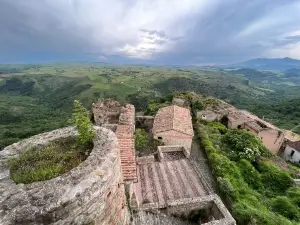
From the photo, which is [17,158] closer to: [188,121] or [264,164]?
[188,121]

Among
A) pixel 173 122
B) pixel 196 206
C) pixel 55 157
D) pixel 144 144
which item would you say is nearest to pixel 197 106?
pixel 173 122

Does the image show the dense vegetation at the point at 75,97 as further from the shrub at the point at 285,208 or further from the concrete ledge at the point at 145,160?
the shrub at the point at 285,208

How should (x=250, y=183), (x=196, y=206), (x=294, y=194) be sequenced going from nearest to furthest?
(x=196, y=206) → (x=294, y=194) → (x=250, y=183)

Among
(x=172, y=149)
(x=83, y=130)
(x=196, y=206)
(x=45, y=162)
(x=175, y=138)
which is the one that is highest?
(x=83, y=130)

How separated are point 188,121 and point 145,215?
14.9 meters

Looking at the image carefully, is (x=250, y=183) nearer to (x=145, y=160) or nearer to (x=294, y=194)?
(x=294, y=194)

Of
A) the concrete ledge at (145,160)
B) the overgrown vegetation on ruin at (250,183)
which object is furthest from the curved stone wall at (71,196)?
the concrete ledge at (145,160)

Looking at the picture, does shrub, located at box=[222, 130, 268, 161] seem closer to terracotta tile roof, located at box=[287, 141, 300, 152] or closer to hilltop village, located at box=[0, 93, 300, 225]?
hilltop village, located at box=[0, 93, 300, 225]

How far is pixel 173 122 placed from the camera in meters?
22.9

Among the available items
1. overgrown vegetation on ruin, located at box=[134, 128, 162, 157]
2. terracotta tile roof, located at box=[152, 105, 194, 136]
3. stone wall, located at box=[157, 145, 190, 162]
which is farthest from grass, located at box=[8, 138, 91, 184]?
terracotta tile roof, located at box=[152, 105, 194, 136]

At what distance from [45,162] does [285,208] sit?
1853 cm

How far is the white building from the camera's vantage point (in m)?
33.6

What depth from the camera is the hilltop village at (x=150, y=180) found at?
16.3 feet

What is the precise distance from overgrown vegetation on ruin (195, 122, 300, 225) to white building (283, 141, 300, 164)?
44.5 feet
